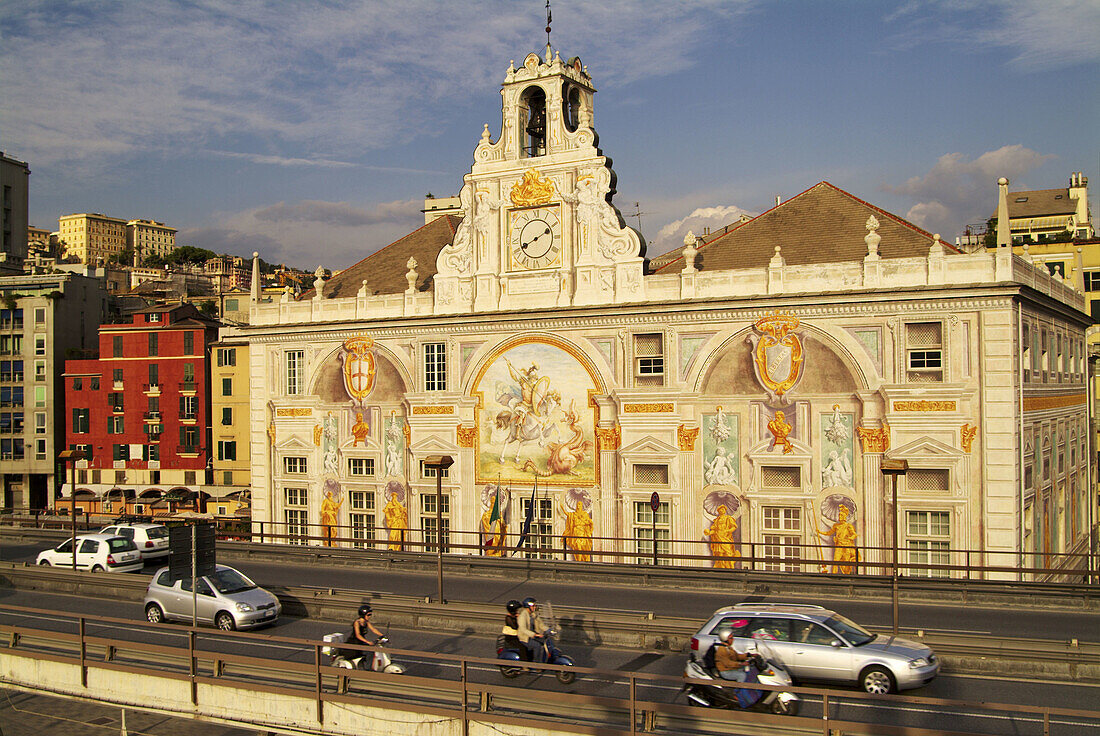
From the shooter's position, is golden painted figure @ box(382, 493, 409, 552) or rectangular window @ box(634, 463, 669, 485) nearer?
rectangular window @ box(634, 463, 669, 485)

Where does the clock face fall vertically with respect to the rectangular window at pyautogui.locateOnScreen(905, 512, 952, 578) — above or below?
above

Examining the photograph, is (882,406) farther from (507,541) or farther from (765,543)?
(507,541)

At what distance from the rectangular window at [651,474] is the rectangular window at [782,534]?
4.09m

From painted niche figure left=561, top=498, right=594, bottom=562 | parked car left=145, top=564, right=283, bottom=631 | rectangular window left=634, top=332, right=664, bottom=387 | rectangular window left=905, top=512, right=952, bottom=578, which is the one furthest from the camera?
painted niche figure left=561, top=498, right=594, bottom=562

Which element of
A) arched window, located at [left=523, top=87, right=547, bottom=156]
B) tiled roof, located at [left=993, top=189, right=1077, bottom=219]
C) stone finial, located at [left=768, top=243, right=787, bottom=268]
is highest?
tiled roof, located at [left=993, top=189, right=1077, bottom=219]

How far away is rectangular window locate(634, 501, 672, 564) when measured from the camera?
37469 mm

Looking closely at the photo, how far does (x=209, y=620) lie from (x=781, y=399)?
68.4 ft

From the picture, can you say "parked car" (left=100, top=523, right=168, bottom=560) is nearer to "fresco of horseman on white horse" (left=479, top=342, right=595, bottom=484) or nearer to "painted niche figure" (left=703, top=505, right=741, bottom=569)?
"fresco of horseman on white horse" (left=479, top=342, right=595, bottom=484)

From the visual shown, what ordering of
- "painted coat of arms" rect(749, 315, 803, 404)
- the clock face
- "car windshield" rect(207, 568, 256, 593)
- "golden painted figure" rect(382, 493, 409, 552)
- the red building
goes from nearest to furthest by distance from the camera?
"car windshield" rect(207, 568, 256, 593) < "painted coat of arms" rect(749, 315, 803, 404) < the clock face < "golden painted figure" rect(382, 493, 409, 552) < the red building

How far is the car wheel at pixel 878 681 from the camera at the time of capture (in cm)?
1811

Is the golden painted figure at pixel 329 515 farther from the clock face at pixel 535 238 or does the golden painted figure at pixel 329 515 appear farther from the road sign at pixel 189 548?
the road sign at pixel 189 548

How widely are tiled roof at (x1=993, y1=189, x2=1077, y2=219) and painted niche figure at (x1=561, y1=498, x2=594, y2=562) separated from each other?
7305cm

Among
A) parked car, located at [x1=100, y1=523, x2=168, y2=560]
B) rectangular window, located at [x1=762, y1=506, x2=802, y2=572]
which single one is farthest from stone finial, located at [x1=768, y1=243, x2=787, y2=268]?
parked car, located at [x1=100, y1=523, x2=168, y2=560]

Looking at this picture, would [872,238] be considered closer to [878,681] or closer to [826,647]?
[826,647]
